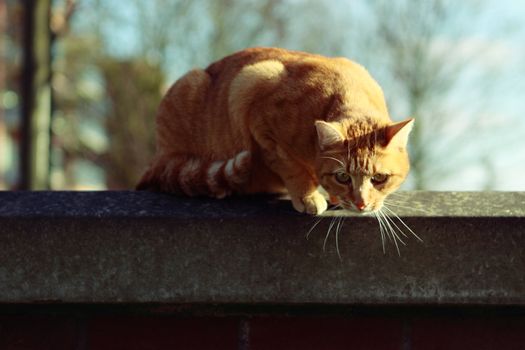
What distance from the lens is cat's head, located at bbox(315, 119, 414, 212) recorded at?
2.22m

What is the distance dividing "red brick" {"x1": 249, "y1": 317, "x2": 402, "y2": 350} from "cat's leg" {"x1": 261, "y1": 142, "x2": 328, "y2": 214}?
42 centimetres

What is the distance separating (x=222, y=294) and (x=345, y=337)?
1.07 feet

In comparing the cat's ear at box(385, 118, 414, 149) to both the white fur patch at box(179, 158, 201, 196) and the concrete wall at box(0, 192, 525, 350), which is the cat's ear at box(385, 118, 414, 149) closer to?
the concrete wall at box(0, 192, 525, 350)

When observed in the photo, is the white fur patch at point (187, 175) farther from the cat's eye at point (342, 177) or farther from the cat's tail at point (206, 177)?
the cat's eye at point (342, 177)

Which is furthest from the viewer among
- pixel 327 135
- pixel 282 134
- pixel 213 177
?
pixel 282 134

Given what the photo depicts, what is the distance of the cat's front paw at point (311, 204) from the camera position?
2.00 metres

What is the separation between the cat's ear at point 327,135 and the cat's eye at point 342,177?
0.33 ft

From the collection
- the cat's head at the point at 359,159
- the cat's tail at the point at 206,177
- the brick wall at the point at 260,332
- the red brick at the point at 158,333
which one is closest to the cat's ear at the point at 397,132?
the cat's head at the point at 359,159

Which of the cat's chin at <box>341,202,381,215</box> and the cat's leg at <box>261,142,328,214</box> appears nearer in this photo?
the cat's chin at <box>341,202,381,215</box>

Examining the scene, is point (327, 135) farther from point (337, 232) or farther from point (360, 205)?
point (337, 232)

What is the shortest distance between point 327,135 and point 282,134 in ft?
0.89

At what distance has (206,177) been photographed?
2283 mm

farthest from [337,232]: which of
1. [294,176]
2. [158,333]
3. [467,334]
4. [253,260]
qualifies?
[294,176]

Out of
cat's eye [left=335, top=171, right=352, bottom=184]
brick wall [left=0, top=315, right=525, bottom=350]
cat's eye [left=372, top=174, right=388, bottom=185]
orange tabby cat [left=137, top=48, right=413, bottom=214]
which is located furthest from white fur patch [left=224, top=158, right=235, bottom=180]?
brick wall [left=0, top=315, right=525, bottom=350]
